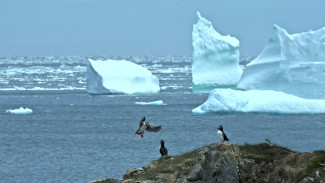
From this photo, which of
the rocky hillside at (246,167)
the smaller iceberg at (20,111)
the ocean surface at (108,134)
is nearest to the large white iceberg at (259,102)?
the ocean surface at (108,134)

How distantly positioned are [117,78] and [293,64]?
74.7 ft

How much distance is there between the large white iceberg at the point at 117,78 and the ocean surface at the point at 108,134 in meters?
1.50

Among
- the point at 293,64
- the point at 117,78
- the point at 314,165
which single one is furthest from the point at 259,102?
the point at 314,165

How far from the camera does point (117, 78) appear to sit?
66.2 meters

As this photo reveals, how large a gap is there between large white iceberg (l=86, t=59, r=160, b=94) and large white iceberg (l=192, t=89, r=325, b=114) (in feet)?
60.1

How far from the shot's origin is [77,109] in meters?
61.2

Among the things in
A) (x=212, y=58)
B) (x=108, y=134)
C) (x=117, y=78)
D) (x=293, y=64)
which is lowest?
(x=108, y=134)

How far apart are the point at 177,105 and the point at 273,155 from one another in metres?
49.2

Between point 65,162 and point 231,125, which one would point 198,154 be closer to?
point 65,162

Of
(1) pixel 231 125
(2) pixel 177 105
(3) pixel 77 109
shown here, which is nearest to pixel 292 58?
(1) pixel 231 125

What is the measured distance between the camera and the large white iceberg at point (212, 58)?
6381 centimetres

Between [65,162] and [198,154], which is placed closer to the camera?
[198,154]

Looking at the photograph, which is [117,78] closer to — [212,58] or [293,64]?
[212,58]

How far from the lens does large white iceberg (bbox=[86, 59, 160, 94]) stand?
65.0 metres
